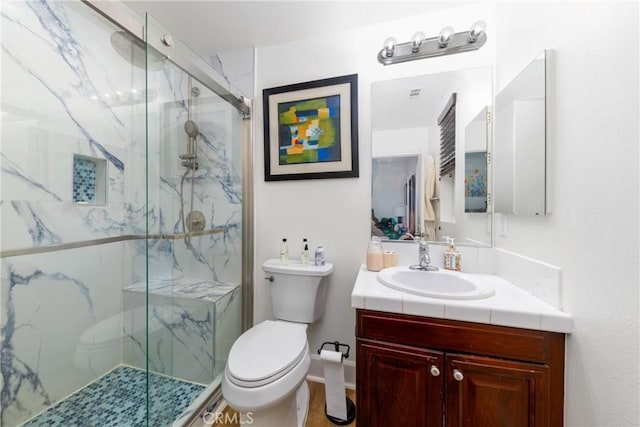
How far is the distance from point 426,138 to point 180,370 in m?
1.96

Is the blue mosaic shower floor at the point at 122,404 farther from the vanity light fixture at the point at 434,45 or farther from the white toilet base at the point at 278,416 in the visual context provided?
the vanity light fixture at the point at 434,45

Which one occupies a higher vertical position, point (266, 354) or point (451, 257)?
point (451, 257)

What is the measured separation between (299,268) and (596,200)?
124 cm

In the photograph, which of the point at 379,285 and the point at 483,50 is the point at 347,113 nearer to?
the point at 483,50

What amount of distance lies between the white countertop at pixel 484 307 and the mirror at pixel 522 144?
350 millimetres

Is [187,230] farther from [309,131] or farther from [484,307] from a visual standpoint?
[484,307]

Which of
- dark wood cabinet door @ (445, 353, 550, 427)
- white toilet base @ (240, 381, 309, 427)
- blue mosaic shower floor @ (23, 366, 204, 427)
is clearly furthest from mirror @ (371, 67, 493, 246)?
blue mosaic shower floor @ (23, 366, 204, 427)

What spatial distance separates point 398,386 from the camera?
3.06ft

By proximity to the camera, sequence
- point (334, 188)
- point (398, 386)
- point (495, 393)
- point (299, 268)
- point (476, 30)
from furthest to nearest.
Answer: point (334, 188) < point (299, 268) < point (476, 30) < point (398, 386) < point (495, 393)

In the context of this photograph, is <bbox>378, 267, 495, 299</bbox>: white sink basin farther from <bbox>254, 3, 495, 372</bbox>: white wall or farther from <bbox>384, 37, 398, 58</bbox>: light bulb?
<bbox>384, 37, 398, 58</bbox>: light bulb

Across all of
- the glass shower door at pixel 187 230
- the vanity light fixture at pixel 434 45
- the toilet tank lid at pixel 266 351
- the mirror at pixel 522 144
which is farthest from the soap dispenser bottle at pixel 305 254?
the vanity light fixture at pixel 434 45

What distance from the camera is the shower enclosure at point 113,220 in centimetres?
113

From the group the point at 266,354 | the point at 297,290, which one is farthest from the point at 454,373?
the point at 297,290

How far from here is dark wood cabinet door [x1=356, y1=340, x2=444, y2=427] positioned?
0.89 m
